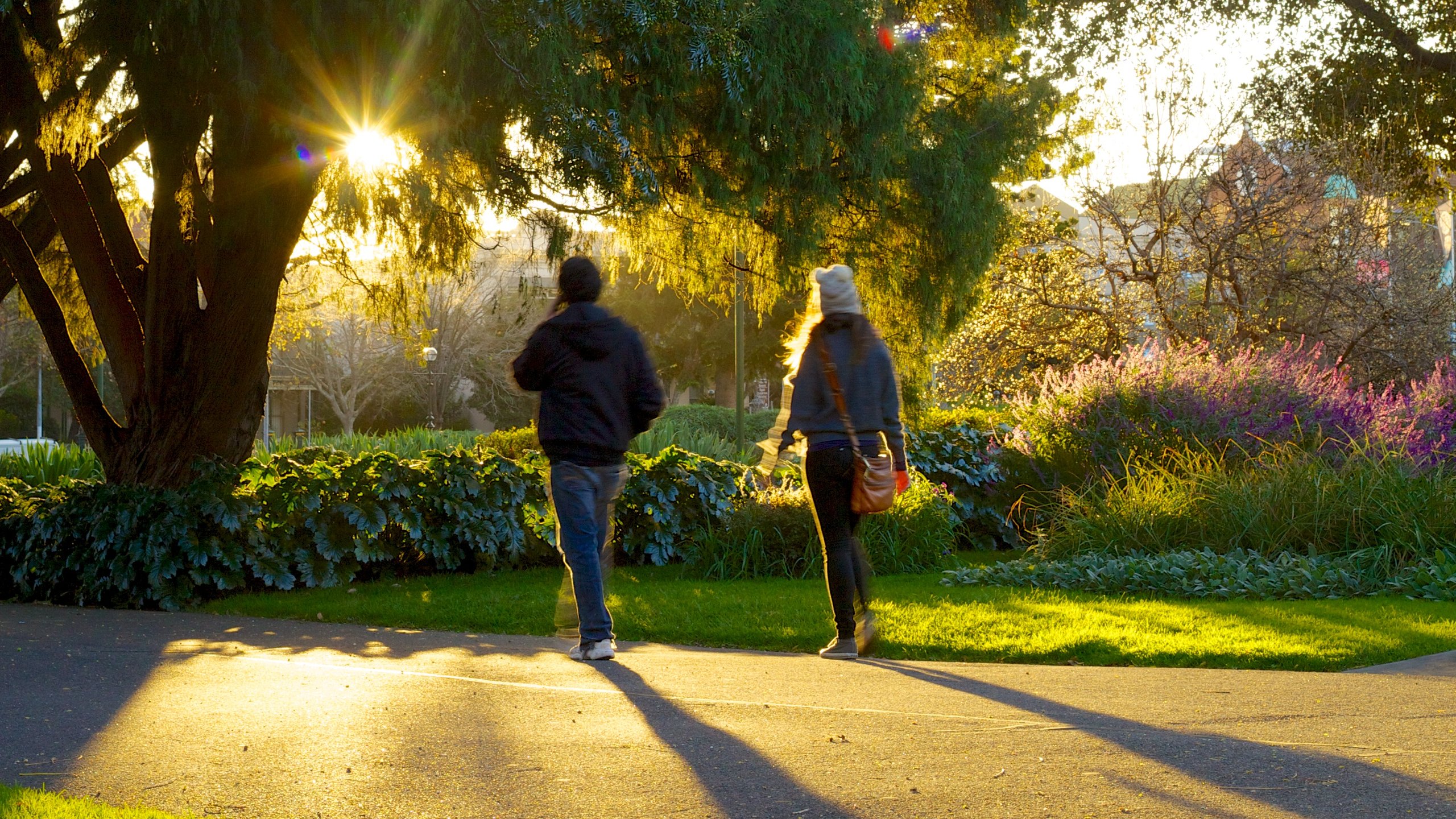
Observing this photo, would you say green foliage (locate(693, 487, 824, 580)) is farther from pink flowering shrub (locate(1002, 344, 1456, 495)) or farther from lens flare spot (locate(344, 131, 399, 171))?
lens flare spot (locate(344, 131, 399, 171))

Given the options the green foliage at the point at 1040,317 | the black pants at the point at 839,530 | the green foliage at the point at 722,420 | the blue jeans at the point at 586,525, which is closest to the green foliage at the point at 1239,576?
the black pants at the point at 839,530

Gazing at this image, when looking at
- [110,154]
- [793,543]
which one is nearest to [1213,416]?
[793,543]

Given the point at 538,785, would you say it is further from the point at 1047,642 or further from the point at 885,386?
the point at 1047,642

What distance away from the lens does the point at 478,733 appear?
17.0 ft

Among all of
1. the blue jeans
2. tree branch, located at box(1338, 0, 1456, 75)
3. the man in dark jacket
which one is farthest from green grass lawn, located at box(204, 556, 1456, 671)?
tree branch, located at box(1338, 0, 1456, 75)

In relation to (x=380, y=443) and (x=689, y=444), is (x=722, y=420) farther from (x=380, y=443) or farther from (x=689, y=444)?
(x=380, y=443)

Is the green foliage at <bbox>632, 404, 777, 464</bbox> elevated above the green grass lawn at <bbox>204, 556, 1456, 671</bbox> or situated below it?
above

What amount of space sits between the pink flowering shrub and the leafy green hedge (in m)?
3.25

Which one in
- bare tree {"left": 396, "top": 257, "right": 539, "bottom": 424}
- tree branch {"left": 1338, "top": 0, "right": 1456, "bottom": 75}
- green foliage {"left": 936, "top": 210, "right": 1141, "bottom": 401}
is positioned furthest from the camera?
bare tree {"left": 396, "top": 257, "right": 539, "bottom": 424}

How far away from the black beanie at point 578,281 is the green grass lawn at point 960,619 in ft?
7.76

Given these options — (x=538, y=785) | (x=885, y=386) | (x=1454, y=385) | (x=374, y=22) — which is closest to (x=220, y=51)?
(x=374, y=22)

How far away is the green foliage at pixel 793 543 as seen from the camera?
36.8 feet

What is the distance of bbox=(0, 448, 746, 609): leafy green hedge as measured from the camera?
1025 centimetres

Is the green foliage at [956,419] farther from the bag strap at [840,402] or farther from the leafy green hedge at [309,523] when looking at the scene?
the bag strap at [840,402]
